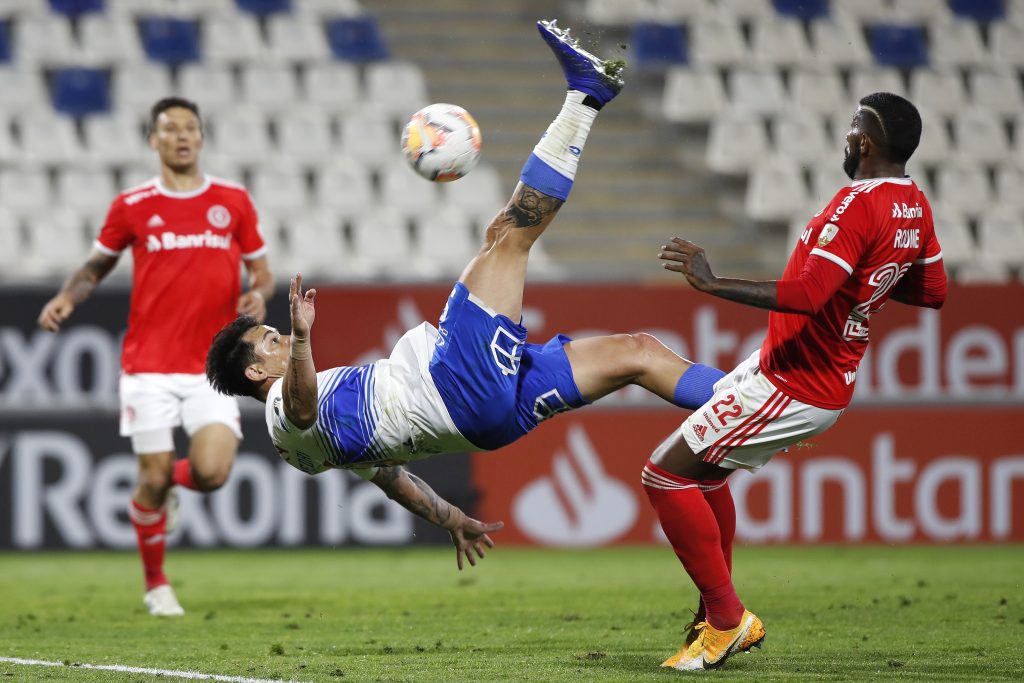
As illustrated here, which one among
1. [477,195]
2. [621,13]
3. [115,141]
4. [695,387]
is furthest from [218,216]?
[621,13]

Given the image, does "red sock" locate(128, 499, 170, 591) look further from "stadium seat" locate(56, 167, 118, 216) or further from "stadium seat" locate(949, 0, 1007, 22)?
"stadium seat" locate(949, 0, 1007, 22)

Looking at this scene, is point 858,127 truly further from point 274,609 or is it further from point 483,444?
point 274,609

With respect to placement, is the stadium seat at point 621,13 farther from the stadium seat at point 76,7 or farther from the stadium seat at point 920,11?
the stadium seat at point 76,7

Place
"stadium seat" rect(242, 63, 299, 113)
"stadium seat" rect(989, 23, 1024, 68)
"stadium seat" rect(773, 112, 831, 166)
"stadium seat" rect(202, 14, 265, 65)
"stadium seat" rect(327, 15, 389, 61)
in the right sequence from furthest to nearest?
"stadium seat" rect(989, 23, 1024, 68), "stadium seat" rect(327, 15, 389, 61), "stadium seat" rect(773, 112, 831, 166), "stadium seat" rect(202, 14, 265, 65), "stadium seat" rect(242, 63, 299, 113)

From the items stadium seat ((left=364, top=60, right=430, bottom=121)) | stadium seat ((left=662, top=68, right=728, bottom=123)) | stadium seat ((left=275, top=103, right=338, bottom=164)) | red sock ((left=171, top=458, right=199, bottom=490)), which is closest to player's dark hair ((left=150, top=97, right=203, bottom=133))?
red sock ((left=171, top=458, right=199, bottom=490))

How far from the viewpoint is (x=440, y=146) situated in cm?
619

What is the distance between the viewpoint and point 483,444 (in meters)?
6.01

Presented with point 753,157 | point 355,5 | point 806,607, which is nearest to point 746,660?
point 806,607

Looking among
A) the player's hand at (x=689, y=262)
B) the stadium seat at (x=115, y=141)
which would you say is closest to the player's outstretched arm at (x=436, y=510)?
the player's hand at (x=689, y=262)

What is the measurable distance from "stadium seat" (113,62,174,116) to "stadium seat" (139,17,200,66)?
273mm

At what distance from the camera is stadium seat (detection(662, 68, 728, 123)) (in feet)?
47.8

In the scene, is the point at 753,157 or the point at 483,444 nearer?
the point at 483,444

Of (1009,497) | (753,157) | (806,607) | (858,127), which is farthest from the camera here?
(753,157)

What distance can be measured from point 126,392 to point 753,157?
7908 millimetres
